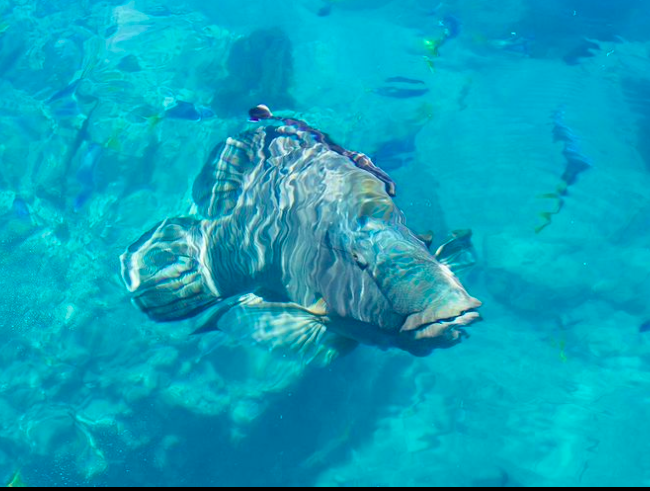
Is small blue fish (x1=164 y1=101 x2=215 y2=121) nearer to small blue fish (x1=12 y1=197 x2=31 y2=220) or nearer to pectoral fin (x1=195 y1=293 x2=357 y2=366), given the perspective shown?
small blue fish (x1=12 y1=197 x2=31 y2=220)

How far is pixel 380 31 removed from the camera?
880cm

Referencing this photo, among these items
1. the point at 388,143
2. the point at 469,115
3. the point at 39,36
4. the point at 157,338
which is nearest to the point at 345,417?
the point at 157,338

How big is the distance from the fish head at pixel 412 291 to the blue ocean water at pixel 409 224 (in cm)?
275

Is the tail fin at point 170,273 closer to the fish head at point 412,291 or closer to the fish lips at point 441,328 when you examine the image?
the fish head at point 412,291

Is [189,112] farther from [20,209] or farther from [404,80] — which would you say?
[404,80]

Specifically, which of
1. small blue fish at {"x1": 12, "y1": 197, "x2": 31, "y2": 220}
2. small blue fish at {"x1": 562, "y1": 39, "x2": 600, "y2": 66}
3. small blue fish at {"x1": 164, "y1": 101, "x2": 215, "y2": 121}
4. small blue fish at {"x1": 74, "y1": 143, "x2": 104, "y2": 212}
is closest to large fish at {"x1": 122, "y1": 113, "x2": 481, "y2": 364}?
small blue fish at {"x1": 74, "y1": 143, "x2": 104, "y2": 212}

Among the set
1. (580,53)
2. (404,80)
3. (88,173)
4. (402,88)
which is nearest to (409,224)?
(402,88)

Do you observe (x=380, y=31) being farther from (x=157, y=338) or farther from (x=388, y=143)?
(x=157, y=338)

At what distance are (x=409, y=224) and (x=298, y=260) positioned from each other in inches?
107

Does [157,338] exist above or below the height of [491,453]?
above

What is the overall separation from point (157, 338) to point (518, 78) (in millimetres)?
7148

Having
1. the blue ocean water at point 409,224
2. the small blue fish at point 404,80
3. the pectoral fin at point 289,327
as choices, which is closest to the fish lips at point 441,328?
the pectoral fin at point 289,327

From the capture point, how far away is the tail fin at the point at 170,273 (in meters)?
4.17

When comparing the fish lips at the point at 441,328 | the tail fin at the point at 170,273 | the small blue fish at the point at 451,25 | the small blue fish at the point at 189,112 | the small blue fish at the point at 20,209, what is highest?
the small blue fish at the point at 451,25
